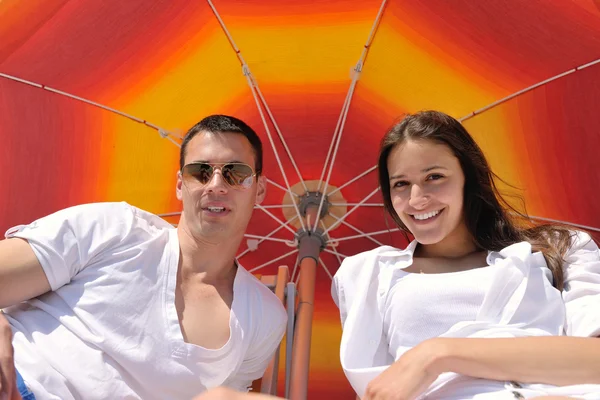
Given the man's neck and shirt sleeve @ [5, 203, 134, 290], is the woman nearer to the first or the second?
the man's neck

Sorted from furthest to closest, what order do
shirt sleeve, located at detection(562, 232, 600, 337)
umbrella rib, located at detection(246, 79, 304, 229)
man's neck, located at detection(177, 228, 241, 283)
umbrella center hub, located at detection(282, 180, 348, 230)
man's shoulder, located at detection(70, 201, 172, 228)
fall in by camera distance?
umbrella center hub, located at detection(282, 180, 348, 230) → umbrella rib, located at detection(246, 79, 304, 229) → man's neck, located at detection(177, 228, 241, 283) → man's shoulder, located at detection(70, 201, 172, 228) → shirt sleeve, located at detection(562, 232, 600, 337)

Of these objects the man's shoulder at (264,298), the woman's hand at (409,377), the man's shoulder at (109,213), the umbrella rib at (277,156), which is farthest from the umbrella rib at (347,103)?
the woman's hand at (409,377)

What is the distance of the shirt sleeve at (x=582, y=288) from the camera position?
222 cm

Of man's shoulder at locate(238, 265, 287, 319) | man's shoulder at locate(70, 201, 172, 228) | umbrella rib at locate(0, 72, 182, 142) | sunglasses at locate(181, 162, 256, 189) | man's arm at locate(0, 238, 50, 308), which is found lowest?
man's shoulder at locate(238, 265, 287, 319)

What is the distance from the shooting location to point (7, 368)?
6.52ft

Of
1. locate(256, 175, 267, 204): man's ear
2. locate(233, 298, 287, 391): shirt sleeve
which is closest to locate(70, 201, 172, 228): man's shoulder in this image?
locate(256, 175, 267, 204): man's ear

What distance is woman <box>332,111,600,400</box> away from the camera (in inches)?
77.9

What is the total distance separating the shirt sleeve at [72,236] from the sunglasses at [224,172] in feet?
1.11

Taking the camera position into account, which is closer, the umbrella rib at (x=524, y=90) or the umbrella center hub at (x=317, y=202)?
the umbrella rib at (x=524, y=90)

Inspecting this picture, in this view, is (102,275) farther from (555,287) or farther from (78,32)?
(555,287)

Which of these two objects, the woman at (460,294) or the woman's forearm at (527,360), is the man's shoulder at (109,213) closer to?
the woman at (460,294)

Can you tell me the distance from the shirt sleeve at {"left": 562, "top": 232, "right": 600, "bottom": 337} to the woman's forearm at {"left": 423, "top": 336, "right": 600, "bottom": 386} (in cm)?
22

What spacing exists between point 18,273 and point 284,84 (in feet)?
5.53

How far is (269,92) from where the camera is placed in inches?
134
